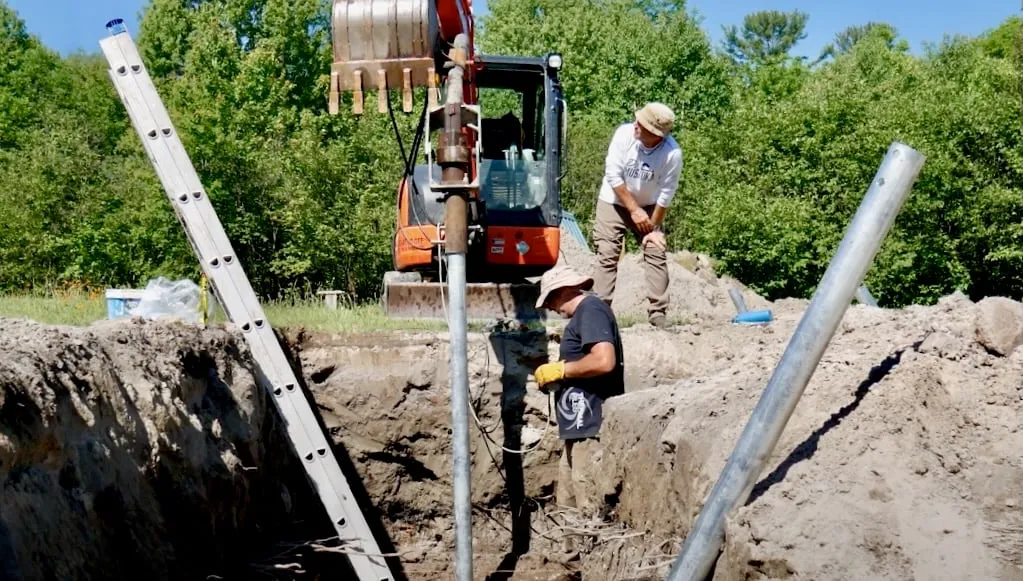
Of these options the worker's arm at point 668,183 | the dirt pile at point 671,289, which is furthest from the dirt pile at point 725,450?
the dirt pile at point 671,289

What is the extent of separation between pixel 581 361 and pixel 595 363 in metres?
0.13

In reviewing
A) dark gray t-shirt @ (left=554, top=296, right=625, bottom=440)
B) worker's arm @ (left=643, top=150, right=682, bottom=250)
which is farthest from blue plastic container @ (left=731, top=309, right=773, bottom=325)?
dark gray t-shirt @ (left=554, top=296, right=625, bottom=440)

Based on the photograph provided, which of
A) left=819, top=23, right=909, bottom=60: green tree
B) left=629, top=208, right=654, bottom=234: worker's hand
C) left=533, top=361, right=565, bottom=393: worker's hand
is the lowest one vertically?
left=533, top=361, right=565, bottom=393: worker's hand

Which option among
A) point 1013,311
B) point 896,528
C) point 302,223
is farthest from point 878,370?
point 302,223

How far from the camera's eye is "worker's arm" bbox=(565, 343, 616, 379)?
7504 millimetres

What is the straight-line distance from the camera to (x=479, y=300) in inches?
432

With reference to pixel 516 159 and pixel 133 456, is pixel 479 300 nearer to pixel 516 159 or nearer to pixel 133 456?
pixel 516 159

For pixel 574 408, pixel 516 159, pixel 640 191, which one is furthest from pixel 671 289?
pixel 574 408

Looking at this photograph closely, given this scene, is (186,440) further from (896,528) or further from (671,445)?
(896,528)

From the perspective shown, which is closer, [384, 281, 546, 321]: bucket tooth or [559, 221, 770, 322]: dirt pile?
[384, 281, 546, 321]: bucket tooth

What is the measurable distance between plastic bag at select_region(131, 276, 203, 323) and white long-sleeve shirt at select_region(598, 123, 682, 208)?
3.68 metres

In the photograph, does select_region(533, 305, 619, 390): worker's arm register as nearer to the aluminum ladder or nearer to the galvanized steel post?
the galvanized steel post

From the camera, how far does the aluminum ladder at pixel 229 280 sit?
7887 mm

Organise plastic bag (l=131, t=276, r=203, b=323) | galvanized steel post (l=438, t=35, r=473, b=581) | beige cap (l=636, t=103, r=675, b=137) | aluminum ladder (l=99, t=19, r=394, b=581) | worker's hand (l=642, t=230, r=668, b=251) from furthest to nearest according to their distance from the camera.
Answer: worker's hand (l=642, t=230, r=668, b=251) → plastic bag (l=131, t=276, r=203, b=323) → beige cap (l=636, t=103, r=675, b=137) → aluminum ladder (l=99, t=19, r=394, b=581) → galvanized steel post (l=438, t=35, r=473, b=581)
